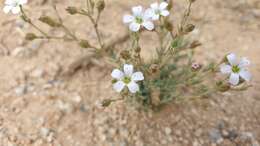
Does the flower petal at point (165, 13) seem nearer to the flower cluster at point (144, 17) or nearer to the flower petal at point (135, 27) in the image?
the flower cluster at point (144, 17)

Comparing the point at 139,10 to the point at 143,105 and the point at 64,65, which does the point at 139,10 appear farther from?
the point at 64,65

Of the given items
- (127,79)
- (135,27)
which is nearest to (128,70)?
(127,79)

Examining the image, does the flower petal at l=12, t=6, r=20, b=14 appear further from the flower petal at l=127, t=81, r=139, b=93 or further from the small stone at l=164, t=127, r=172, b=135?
the small stone at l=164, t=127, r=172, b=135

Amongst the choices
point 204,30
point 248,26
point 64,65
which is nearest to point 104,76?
point 64,65

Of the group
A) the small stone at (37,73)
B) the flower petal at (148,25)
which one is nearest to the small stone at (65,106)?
the small stone at (37,73)

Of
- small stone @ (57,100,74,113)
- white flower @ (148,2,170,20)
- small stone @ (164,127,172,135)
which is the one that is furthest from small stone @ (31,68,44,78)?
white flower @ (148,2,170,20)

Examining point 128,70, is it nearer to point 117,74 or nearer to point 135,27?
point 117,74
